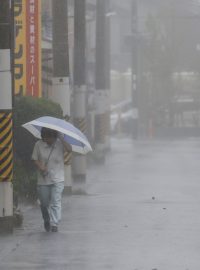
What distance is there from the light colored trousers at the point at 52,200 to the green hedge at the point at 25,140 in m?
3.28

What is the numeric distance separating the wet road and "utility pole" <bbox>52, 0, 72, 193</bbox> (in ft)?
6.85

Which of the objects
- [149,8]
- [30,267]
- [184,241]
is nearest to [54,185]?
[184,241]

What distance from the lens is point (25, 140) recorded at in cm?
1886

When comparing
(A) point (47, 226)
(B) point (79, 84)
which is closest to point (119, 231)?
(A) point (47, 226)

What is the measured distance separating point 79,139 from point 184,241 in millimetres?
2037

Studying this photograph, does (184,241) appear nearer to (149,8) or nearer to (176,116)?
(176,116)

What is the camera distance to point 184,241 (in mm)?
14180

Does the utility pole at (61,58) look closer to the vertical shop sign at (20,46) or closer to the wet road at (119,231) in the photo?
the vertical shop sign at (20,46)

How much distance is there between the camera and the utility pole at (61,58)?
2164cm

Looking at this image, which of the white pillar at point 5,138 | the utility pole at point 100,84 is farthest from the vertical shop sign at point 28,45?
the utility pole at point 100,84

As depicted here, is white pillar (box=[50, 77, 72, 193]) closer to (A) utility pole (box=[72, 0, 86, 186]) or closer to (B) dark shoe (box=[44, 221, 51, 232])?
(A) utility pole (box=[72, 0, 86, 186])

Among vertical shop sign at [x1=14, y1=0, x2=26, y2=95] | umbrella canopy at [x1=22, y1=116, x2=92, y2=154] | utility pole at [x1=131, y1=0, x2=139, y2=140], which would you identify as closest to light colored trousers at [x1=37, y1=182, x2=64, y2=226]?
umbrella canopy at [x1=22, y1=116, x2=92, y2=154]

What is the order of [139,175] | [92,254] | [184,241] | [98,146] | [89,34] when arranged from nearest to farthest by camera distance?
[92,254]
[184,241]
[139,175]
[98,146]
[89,34]

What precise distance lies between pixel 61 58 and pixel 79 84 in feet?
15.7
